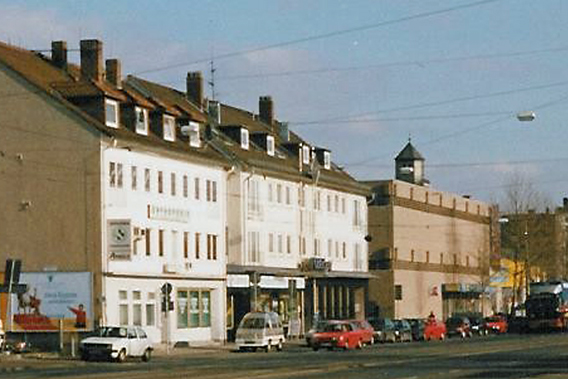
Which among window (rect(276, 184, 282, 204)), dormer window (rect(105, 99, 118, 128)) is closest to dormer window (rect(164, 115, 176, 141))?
dormer window (rect(105, 99, 118, 128))

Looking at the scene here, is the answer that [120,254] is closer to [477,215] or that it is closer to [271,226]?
[271,226]

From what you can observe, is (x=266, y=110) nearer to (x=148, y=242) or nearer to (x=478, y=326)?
(x=478, y=326)

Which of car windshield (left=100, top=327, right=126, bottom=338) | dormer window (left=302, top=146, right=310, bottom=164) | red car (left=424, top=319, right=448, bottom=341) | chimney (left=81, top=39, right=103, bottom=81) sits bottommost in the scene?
red car (left=424, top=319, right=448, bottom=341)

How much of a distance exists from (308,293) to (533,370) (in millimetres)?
55460

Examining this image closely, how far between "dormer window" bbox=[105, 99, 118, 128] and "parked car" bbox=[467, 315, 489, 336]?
40076mm

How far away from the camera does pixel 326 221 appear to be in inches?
4097

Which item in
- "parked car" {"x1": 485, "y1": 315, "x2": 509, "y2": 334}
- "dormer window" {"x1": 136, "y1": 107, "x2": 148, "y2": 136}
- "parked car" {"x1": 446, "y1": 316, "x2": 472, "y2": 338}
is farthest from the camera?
"parked car" {"x1": 485, "y1": 315, "x2": 509, "y2": 334}

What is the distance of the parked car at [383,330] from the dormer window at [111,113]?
22.2 m

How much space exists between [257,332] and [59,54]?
20.1 metres

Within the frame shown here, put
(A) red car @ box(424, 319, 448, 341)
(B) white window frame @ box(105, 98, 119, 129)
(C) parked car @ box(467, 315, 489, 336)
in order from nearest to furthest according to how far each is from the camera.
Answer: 1. (B) white window frame @ box(105, 98, 119, 129)
2. (A) red car @ box(424, 319, 448, 341)
3. (C) parked car @ box(467, 315, 489, 336)

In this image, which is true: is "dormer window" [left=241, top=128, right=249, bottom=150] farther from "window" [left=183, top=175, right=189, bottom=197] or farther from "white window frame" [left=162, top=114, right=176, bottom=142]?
"window" [left=183, top=175, right=189, bottom=197]

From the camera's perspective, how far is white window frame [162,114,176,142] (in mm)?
82125

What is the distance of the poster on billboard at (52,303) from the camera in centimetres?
7256

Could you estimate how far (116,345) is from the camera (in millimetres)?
60906
